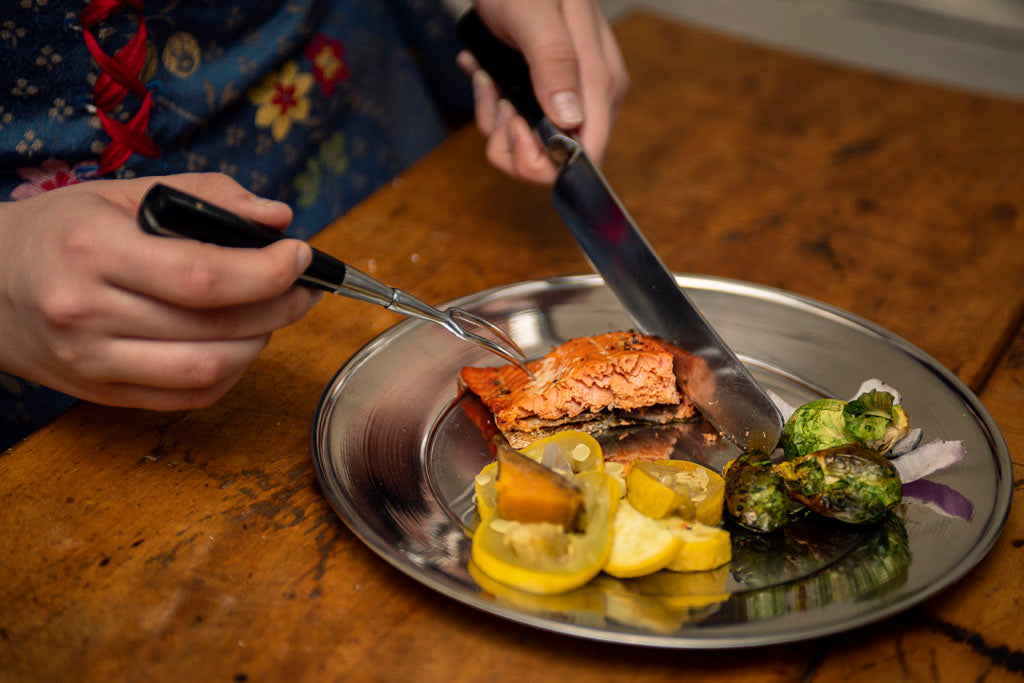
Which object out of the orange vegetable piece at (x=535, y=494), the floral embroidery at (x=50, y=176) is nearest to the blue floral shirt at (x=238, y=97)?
the floral embroidery at (x=50, y=176)

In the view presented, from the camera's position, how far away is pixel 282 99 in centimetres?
232

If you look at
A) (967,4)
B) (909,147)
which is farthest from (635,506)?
(967,4)

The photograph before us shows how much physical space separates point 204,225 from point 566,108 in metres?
1.02

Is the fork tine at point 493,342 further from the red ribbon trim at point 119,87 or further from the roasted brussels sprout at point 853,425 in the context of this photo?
the red ribbon trim at point 119,87

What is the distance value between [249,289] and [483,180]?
136cm

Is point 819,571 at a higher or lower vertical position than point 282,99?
lower

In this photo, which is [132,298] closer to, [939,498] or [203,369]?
[203,369]

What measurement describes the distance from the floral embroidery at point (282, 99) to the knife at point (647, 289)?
0.57 meters

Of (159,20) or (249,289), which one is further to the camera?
(159,20)

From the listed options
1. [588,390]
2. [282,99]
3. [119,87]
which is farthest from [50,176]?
[588,390]

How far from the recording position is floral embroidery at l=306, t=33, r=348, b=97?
7.84 feet

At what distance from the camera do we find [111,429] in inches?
65.2

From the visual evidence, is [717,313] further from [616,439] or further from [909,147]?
[909,147]

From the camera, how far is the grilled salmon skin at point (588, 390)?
1.68 meters
